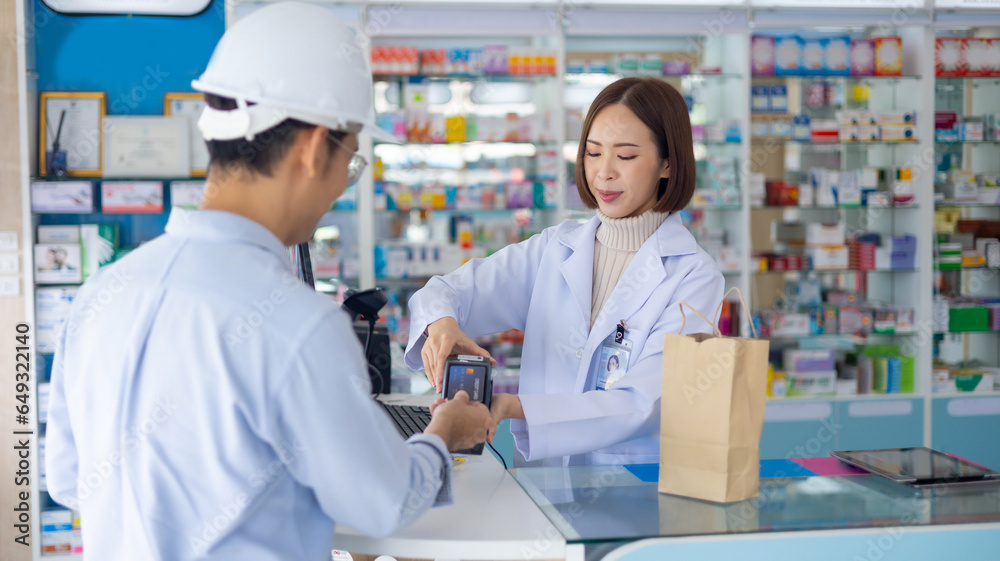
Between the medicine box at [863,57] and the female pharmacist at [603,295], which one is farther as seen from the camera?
the medicine box at [863,57]

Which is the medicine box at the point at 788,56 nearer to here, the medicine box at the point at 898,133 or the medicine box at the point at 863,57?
the medicine box at the point at 863,57

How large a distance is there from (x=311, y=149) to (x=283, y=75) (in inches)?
4.1

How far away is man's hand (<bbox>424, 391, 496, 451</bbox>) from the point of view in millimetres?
1345

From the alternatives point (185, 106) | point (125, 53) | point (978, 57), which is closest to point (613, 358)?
point (185, 106)

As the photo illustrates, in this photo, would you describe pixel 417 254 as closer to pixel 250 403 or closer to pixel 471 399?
pixel 471 399

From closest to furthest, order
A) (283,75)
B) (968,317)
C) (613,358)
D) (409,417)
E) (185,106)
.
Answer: (283,75) → (613,358) → (409,417) → (185,106) → (968,317)

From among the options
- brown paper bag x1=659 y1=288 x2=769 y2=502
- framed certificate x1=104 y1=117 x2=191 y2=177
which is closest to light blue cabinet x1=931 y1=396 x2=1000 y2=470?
brown paper bag x1=659 y1=288 x2=769 y2=502

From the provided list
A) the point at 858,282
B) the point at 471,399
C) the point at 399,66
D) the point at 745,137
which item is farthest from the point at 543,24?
the point at 471,399

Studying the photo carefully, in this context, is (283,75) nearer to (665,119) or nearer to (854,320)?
(665,119)

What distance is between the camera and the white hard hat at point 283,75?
109 centimetres

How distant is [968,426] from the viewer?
16.2 ft

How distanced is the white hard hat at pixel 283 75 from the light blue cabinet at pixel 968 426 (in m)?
4.84

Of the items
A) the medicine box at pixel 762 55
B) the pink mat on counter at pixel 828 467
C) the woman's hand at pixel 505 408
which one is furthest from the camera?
the medicine box at pixel 762 55

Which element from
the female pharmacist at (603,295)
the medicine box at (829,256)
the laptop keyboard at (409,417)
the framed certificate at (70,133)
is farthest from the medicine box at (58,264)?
the medicine box at (829,256)
